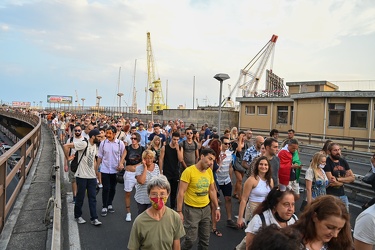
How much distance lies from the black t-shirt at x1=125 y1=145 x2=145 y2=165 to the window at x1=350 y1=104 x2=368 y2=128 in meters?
18.6

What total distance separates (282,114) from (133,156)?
904 inches

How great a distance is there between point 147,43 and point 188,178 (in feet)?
272

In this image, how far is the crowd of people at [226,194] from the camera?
2.53 meters

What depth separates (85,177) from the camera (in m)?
5.69

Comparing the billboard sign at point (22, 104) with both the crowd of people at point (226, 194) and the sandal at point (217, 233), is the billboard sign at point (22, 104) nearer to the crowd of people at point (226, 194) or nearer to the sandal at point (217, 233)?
the crowd of people at point (226, 194)

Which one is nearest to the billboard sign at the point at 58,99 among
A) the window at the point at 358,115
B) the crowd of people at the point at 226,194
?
the window at the point at 358,115

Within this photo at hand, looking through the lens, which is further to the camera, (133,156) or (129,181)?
(133,156)

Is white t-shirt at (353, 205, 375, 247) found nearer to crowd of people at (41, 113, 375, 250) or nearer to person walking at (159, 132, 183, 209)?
crowd of people at (41, 113, 375, 250)

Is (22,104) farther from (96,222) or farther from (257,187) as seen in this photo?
(257,187)

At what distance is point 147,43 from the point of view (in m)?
83.0

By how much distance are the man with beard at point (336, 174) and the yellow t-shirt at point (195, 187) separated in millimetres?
2358

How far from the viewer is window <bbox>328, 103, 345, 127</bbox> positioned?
824 inches

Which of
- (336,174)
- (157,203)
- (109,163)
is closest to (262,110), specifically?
(336,174)

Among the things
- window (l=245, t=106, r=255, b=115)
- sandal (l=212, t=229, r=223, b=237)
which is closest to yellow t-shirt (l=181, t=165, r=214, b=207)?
sandal (l=212, t=229, r=223, b=237)
